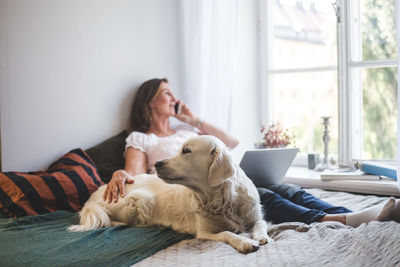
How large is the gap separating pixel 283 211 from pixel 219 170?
Result: 455mm

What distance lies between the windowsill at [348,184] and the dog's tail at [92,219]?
4.23 feet

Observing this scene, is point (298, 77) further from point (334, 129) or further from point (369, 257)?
point (369, 257)

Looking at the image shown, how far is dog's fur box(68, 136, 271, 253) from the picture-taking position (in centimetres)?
169

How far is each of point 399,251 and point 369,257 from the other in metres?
0.09

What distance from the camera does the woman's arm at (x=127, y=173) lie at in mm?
Answer: 2033

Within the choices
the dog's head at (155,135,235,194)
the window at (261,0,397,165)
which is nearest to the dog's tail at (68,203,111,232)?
the dog's head at (155,135,235,194)

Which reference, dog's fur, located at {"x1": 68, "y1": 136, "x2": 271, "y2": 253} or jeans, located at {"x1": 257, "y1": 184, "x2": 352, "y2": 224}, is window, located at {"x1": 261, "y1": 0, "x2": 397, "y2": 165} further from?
dog's fur, located at {"x1": 68, "y1": 136, "x2": 271, "y2": 253}

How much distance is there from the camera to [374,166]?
8.34ft

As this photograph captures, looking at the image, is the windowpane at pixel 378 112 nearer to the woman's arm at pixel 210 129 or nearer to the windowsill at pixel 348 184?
the windowsill at pixel 348 184

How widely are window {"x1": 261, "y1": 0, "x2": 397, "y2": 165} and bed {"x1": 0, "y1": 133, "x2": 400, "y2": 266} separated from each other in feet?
4.82

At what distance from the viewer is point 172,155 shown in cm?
251

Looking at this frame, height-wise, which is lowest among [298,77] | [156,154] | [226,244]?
[226,244]

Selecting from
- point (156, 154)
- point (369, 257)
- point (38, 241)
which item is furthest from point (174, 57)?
point (369, 257)

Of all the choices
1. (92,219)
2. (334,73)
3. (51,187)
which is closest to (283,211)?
(92,219)
